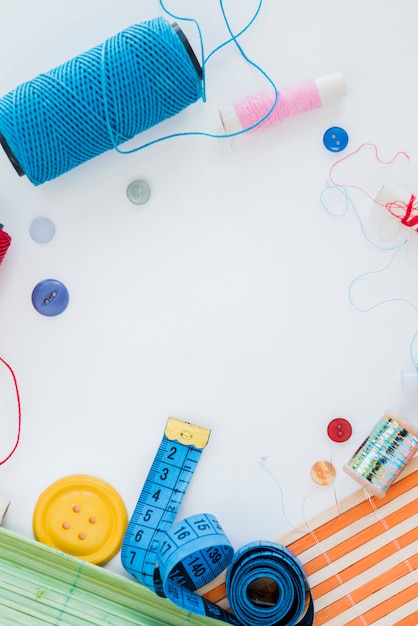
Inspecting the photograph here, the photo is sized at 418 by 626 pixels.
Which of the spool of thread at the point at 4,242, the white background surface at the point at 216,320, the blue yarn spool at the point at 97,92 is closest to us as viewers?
the blue yarn spool at the point at 97,92

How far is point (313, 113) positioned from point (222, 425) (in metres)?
0.85

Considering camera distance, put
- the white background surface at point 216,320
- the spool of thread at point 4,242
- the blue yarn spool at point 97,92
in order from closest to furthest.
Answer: the blue yarn spool at point 97,92 → the spool of thread at point 4,242 → the white background surface at point 216,320

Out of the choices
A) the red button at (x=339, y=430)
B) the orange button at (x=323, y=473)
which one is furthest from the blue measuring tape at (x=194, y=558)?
the red button at (x=339, y=430)

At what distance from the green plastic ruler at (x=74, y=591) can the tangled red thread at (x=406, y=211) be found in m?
1.12

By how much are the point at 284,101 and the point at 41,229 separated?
0.71 metres

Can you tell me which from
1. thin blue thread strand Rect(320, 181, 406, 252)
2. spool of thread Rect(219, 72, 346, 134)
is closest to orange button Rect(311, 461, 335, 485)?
thin blue thread strand Rect(320, 181, 406, 252)

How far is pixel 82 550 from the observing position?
1659mm

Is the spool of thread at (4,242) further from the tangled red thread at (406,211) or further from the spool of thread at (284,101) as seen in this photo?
the tangled red thread at (406,211)

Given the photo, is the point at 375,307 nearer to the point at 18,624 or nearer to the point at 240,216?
the point at 240,216

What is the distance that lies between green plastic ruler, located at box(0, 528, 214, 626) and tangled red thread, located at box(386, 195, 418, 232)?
112cm

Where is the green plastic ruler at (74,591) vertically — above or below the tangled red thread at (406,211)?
below

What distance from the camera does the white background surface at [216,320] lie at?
66.1 inches

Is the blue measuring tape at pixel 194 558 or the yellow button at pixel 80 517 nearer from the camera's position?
the blue measuring tape at pixel 194 558

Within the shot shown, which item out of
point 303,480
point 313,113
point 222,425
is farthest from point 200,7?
point 303,480
